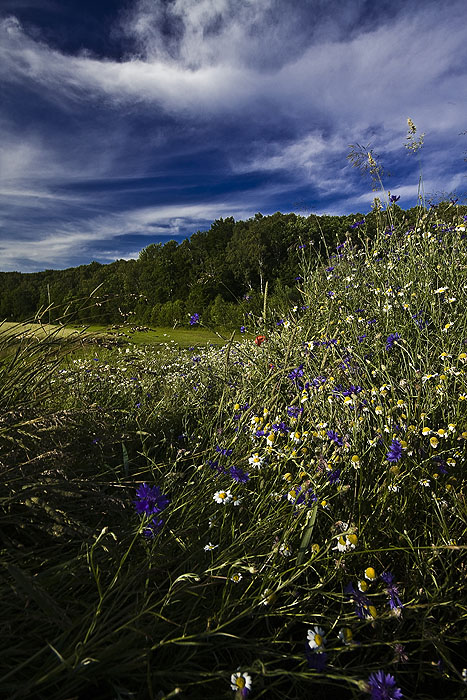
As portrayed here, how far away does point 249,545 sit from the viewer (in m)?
1.51

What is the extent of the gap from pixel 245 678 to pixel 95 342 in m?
1.45

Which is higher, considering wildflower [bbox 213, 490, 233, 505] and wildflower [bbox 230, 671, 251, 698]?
wildflower [bbox 213, 490, 233, 505]

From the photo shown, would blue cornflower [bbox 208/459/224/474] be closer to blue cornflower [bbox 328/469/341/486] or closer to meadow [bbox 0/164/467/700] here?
meadow [bbox 0/164/467/700]

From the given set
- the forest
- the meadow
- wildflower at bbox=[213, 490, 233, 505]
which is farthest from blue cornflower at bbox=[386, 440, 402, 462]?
the forest

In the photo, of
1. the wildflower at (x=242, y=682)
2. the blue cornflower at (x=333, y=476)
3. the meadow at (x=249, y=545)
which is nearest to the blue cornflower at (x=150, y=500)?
the meadow at (x=249, y=545)

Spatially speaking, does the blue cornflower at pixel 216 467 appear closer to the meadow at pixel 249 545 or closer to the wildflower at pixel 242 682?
the meadow at pixel 249 545

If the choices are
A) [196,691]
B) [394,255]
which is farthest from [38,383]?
[394,255]

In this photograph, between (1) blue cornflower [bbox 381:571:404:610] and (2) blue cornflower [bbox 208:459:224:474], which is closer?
(1) blue cornflower [bbox 381:571:404:610]

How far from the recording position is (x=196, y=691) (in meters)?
1.13

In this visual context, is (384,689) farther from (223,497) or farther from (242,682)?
(223,497)

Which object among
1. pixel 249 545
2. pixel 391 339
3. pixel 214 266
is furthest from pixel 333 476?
pixel 214 266

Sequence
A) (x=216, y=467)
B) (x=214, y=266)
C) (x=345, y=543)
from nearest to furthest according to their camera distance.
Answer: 1. (x=345, y=543)
2. (x=216, y=467)
3. (x=214, y=266)

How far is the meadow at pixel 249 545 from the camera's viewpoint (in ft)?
3.56

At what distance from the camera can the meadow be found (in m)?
1.08
